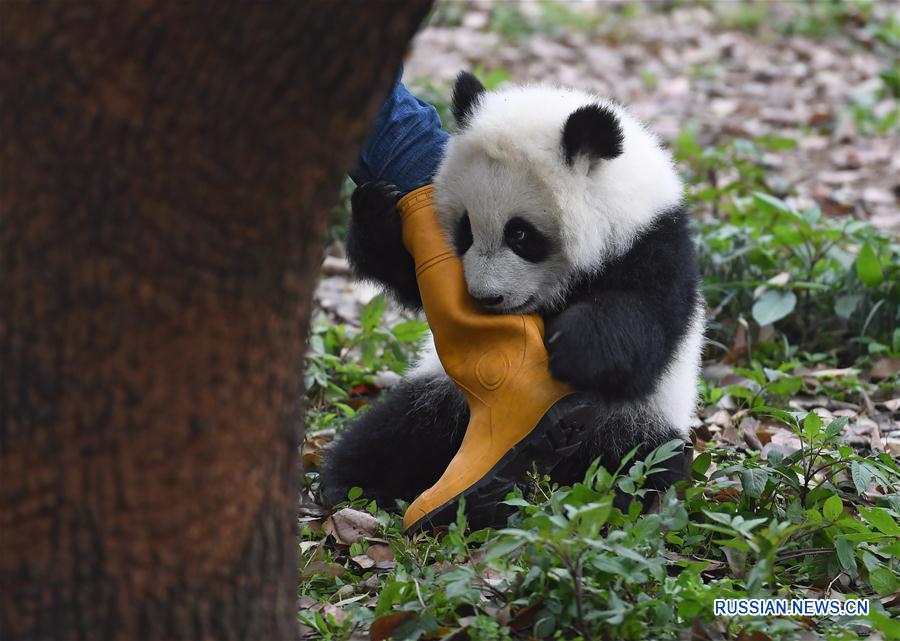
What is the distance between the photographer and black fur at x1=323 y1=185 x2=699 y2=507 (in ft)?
11.7

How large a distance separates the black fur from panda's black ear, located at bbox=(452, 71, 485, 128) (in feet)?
1.41

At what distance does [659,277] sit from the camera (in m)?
3.69

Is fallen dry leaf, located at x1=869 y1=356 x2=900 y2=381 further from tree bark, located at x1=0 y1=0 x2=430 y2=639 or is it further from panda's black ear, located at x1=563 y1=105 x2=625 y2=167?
tree bark, located at x1=0 y1=0 x2=430 y2=639

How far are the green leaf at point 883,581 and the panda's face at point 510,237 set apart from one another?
4.67ft

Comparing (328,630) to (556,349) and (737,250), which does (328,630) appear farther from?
(737,250)

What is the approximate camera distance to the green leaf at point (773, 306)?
17.4 ft

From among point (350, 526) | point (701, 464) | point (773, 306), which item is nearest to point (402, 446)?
point (350, 526)

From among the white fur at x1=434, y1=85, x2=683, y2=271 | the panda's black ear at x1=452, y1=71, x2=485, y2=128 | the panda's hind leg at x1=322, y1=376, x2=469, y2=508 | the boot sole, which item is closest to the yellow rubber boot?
the boot sole

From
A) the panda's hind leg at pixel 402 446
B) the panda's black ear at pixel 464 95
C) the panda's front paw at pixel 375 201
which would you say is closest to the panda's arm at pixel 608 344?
the panda's hind leg at pixel 402 446

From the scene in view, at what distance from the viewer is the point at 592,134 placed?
3658mm

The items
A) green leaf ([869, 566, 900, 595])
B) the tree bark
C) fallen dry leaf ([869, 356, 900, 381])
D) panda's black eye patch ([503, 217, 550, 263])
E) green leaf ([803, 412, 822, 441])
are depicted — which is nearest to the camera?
the tree bark

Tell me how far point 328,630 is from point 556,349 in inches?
49.6

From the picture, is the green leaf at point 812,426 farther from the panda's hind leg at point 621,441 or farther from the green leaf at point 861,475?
the panda's hind leg at point 621,441

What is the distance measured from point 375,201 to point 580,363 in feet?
3.47
